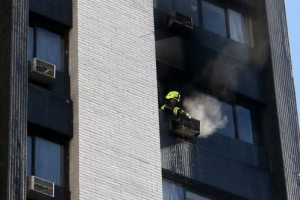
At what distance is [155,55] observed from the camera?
131 feet

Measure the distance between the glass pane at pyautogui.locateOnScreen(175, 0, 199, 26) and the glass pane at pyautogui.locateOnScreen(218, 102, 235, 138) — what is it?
9.36ft

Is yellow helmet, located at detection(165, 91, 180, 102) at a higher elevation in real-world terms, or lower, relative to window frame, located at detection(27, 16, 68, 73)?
lower

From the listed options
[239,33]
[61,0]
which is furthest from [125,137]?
[239,33]

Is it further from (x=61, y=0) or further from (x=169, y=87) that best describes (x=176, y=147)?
(x=61, y=0)

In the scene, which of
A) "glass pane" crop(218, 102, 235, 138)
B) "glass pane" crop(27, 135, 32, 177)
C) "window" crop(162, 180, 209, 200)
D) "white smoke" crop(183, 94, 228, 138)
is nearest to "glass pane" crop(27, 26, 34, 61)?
"glass pane" crop(27, 135, 32, 177)

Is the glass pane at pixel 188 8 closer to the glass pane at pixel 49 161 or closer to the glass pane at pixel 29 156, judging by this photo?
the glass pane at pixel 49 161

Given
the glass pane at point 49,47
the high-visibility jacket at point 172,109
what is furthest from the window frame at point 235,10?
the glass pane at point 49,47

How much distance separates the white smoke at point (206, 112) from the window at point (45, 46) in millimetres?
4522

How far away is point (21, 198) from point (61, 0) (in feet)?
23.8

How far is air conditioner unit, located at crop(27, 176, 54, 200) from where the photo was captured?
35000 mm

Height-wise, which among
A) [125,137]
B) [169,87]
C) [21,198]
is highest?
[169,87]

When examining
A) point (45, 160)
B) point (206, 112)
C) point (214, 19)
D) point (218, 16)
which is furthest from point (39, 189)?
point (218, 16)

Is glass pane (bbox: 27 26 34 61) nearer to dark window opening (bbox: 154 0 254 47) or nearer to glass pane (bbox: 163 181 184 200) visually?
dark window opening (bbox: 154 0 254 47)

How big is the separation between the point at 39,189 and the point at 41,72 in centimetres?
362
